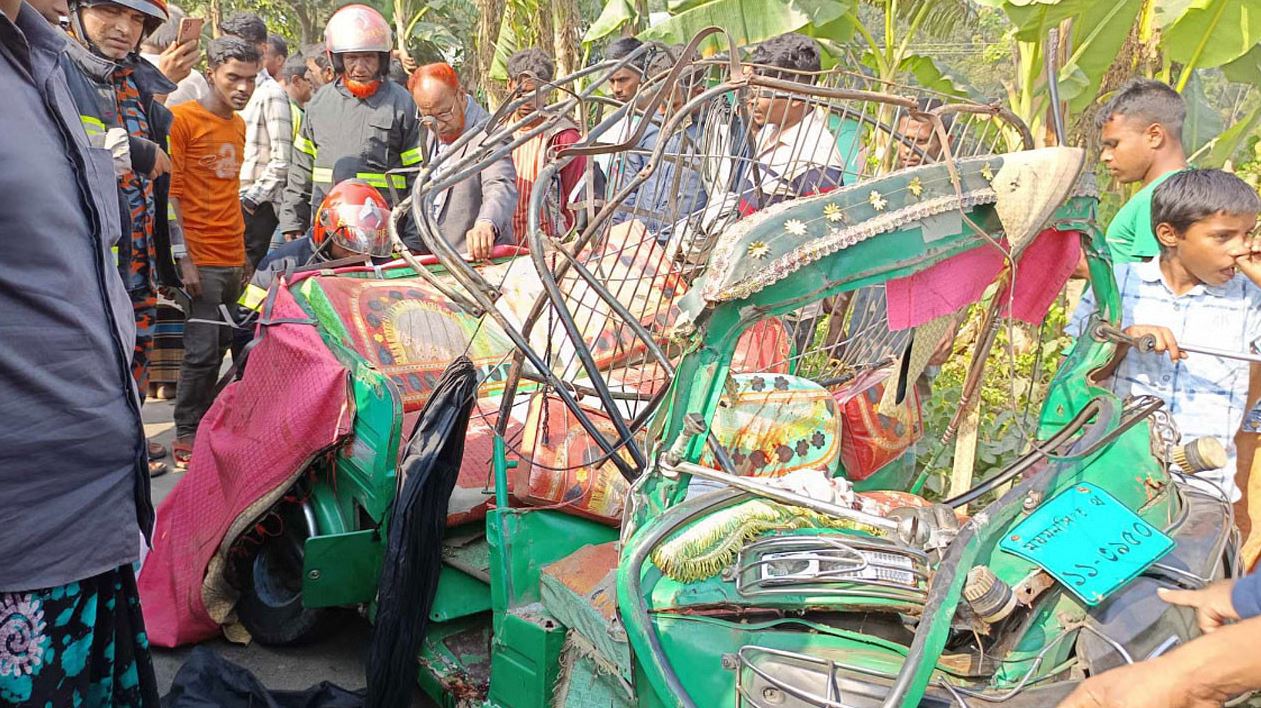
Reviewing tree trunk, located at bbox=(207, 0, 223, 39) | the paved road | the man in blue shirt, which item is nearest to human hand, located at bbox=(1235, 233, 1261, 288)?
the man in blue shirt

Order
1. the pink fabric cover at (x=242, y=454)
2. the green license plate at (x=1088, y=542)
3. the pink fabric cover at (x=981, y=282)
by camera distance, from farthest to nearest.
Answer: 1. the pink fabric cover at (x=242, y=454)
2. the pink fabric cover at (x=981, y=282)
3. the green license plate at (x=1088, y=542)

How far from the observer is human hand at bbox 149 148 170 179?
12.8 feet

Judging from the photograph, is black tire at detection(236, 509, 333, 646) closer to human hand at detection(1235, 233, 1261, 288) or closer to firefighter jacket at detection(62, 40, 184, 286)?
firefighter jacket at detection(62, 40, 184, 286)

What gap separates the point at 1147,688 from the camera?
146 centimetres

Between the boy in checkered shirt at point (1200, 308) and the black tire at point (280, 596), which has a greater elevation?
the boy in checkered shirt at point (1200, 308)

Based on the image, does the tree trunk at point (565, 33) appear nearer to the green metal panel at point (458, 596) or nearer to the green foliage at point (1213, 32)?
the green foliage at point (1213, 32)

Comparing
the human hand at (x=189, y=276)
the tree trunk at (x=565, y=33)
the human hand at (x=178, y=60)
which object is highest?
the tree trunk at (x=565, y=33)

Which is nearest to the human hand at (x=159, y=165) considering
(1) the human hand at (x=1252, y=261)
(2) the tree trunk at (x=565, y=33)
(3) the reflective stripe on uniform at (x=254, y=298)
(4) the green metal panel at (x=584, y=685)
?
(3) the reflective stripe on uniform at (x=254, y=298)

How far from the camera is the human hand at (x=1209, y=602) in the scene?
1585 millimetres

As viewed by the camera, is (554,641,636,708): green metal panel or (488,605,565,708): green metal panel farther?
(488,605,565,708): green metal panel

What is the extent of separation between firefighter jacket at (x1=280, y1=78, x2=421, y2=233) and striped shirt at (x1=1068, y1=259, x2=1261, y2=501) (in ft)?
11.4

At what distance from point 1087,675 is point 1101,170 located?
17.7 ft

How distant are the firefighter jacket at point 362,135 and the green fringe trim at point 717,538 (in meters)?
3.53

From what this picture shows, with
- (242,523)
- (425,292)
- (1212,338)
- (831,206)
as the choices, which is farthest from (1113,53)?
(242,523)
